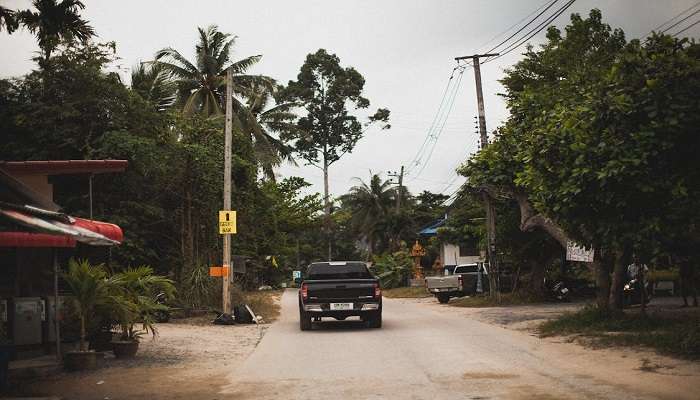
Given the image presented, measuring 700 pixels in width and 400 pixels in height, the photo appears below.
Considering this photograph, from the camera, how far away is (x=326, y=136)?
205 feet

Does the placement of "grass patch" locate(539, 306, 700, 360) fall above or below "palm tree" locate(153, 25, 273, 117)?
A: below

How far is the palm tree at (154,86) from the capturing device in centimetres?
3198

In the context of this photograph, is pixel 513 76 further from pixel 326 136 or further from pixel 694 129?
pixel 326 136

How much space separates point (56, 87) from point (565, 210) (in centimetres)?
1673

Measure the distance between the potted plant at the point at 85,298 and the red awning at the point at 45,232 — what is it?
1.72 metres

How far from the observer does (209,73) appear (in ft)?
129

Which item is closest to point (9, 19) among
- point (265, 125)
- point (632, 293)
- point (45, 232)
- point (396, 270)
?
point (45, 232)

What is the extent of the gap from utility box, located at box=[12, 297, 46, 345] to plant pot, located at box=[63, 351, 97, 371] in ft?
3.46

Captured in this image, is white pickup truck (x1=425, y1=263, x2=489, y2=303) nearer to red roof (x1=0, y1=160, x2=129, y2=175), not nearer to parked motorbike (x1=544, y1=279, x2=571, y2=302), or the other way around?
parked motorbike (x1=544, y1=279, x2=571, y2=302)

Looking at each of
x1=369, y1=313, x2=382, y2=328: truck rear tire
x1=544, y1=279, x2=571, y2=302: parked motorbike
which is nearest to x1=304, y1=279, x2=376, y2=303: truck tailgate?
x1=369, y1=313, x2=382, y2=328: truck rear tire

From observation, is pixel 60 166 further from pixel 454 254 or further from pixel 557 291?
pixel 454 254

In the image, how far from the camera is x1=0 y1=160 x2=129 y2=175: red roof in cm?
1346

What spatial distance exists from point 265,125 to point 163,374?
35159 millimetres

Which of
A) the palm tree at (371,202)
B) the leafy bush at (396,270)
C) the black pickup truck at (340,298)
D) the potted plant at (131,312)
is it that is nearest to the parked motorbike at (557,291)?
the black pickup truck at (340,298)
